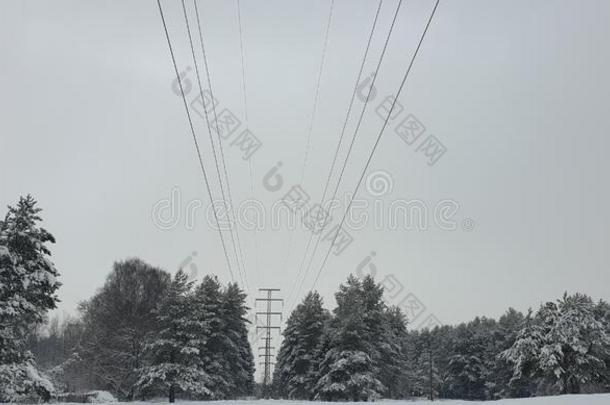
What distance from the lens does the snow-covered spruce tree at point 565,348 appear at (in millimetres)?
47188

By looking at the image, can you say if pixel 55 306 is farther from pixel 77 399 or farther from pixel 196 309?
pixel 77 399

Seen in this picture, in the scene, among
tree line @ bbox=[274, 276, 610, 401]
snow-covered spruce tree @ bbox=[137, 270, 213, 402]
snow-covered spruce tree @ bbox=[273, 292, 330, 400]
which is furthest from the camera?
snow-covered spruce tree @ bbox=[273, 292, 330, 400]

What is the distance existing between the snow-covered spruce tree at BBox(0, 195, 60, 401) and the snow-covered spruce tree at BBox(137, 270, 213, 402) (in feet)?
62.4

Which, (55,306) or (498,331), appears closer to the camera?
(55,306)

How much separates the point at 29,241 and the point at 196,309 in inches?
956

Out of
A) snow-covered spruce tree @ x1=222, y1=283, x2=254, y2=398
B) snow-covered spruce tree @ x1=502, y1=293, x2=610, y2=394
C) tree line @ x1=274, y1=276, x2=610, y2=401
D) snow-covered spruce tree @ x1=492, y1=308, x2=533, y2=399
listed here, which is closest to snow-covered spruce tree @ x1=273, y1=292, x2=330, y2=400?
tree line @ x1=274, y1=276, x2=610, y2=401

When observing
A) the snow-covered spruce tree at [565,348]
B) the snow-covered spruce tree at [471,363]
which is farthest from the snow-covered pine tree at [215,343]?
the snow-covered spruce tree at [471,363]

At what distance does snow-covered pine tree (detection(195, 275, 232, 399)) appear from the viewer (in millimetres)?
50031

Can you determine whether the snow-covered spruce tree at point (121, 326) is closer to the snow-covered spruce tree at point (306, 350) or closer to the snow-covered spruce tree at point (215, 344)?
the snow-covered spruce tree at point (215, 344)

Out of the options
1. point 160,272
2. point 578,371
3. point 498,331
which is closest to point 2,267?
point 160,272

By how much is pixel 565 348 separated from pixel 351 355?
1904 cm

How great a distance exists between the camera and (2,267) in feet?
72.0

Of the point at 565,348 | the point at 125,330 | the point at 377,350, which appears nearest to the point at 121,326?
the point at 125,330

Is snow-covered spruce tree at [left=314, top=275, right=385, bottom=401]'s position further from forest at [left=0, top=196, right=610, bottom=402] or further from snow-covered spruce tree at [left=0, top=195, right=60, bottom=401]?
snow-covered spruce tree at [left=0, top=195, right=60, bottom=401]
